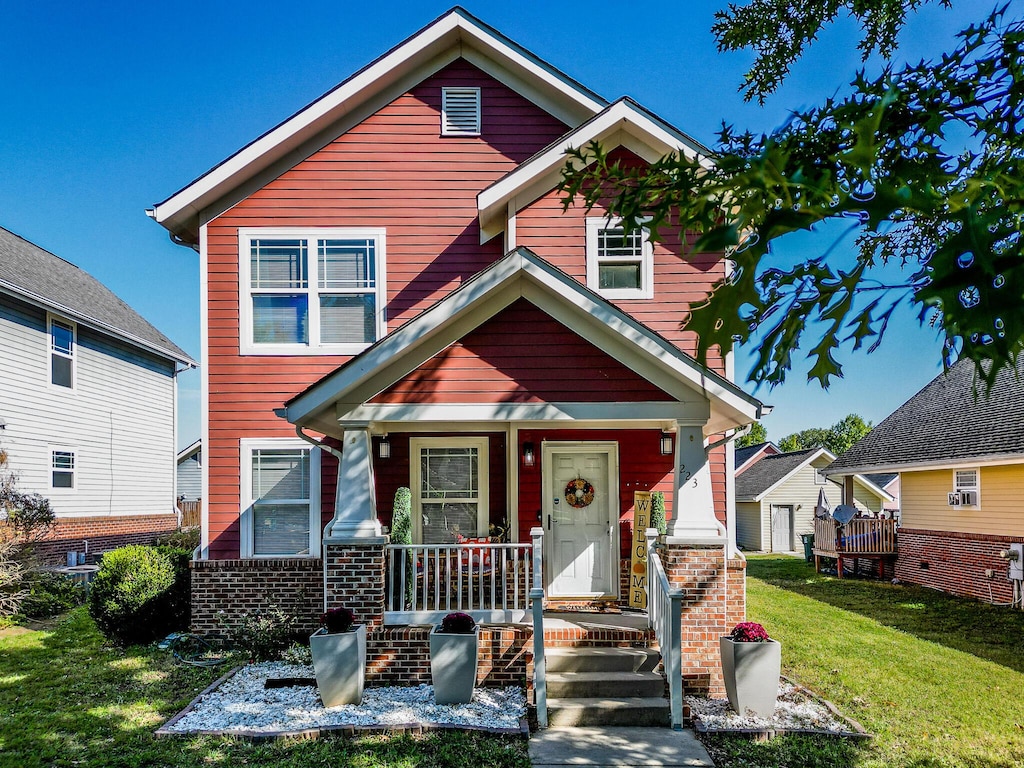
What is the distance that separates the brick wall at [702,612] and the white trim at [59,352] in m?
15.5

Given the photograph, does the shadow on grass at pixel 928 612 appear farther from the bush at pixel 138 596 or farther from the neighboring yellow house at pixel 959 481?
the bush at pixel 138 596

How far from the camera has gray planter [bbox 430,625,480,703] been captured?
7160mm


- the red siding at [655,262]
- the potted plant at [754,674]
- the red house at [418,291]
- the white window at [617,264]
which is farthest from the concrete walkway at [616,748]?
the white window at [617,264]

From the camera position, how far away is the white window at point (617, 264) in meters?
10.2

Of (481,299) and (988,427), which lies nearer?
(481,299)

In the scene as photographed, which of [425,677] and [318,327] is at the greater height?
[318,327]

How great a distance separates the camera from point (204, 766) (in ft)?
19.1

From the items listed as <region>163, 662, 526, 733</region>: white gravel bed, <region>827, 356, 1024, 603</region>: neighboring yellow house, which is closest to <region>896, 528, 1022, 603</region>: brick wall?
<region>827, 356, 1024, 603</region>: neighboring yellow house

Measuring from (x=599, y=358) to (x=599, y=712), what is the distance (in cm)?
357

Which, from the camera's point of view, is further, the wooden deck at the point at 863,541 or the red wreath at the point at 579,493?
the wooden deck at the point at 863,541

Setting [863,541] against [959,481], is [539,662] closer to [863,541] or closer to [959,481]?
[959,481]

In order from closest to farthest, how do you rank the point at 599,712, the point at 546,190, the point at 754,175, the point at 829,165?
the point at 754,175 → the point at 829,165 → the point at 599,712 → the point at 546,190

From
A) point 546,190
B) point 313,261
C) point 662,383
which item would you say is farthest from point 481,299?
point 313,261

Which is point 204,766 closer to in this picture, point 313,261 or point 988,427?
point 313,261
